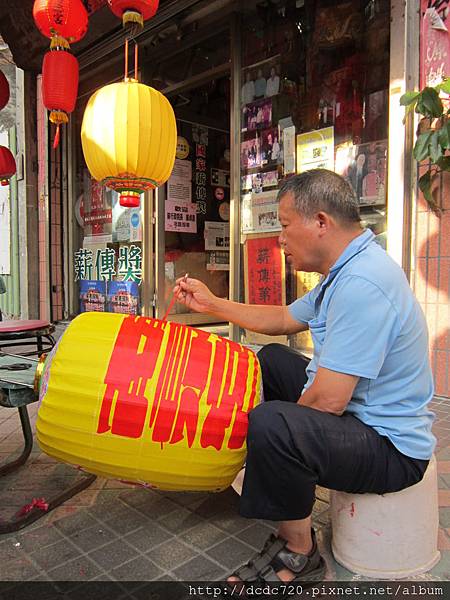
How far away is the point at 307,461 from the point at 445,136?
7.89ft

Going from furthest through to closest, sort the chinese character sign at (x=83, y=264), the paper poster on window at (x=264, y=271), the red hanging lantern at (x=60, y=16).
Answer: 1. the chinese character sign at (x=83, y=264)
2. the paper poster on window at (x=264, y=271)
3. the red hanging lantern at (x=60, y=16)

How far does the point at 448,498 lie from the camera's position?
85.4 inches

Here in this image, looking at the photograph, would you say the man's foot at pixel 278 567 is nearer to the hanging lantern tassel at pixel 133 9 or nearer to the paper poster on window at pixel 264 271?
the paper poster on window at pixel 264 271

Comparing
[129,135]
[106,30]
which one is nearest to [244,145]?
[129,135]

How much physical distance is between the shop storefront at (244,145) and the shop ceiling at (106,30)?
0.03 m

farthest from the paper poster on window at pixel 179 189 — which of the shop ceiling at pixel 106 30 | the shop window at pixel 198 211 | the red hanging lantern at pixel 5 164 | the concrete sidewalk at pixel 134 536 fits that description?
the concrete sidewalk at pixel 134 536

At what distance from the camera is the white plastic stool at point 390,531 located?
1.57 meters

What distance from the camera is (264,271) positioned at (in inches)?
187

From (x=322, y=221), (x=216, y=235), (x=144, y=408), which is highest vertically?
(x=216, y=235)

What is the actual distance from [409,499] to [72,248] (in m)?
6.33

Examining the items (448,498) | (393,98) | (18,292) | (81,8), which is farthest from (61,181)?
(448,498)

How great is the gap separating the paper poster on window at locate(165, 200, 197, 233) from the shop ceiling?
1.73 m

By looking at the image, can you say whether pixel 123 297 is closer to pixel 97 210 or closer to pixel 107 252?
pixel 107 252

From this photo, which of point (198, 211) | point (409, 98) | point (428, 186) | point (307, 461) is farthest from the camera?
point (198, 211)
